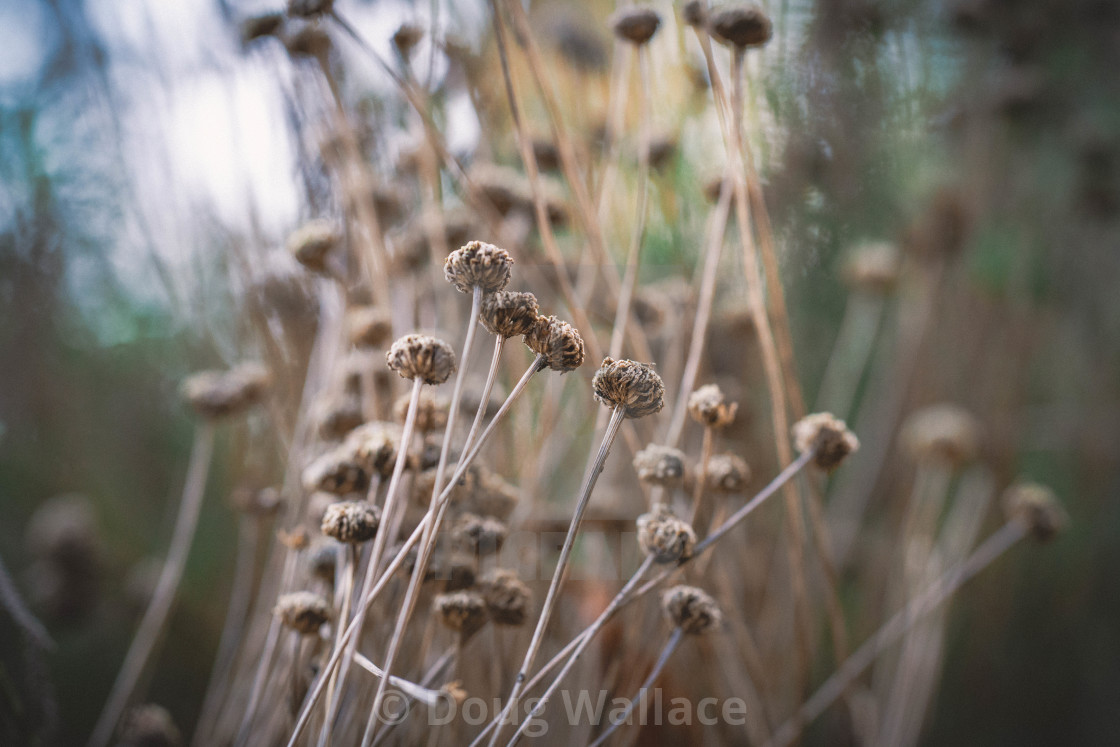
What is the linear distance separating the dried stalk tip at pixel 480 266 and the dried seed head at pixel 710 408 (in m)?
0.14

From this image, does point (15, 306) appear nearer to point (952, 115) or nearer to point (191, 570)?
point (191, 570)

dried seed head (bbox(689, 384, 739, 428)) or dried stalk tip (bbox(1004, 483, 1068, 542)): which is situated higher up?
dried seed head (bbox(689, 384, 739, 428))

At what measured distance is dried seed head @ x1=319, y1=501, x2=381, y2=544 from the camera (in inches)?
11.4

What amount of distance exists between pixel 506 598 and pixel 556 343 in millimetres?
144

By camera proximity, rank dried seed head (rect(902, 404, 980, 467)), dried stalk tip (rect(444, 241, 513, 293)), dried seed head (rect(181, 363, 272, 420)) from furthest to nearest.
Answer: dried seed head (rect(902, 404, 980, 467)) < dried seed head (rect(181, 363, 272, 420)) < dried stalk tip (rect(444, 241, 513, 293))

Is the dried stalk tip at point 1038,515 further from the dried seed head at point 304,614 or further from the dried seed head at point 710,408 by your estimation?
the dried seed head at point 304,614

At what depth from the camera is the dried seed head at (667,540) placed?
30 cm

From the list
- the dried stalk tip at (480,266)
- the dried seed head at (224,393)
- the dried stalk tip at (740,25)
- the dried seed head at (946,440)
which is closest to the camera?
the dried stalk tip at (480,266)

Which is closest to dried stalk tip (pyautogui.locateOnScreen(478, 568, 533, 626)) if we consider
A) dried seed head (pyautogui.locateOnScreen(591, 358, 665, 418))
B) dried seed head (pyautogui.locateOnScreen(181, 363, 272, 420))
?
dried seed head (pyautogui.locateOnScreen(591, 358, 665, 418))

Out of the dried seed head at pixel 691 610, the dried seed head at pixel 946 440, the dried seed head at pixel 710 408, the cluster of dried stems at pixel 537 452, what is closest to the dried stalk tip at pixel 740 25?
the cluster of dried stems at pixel 537 452

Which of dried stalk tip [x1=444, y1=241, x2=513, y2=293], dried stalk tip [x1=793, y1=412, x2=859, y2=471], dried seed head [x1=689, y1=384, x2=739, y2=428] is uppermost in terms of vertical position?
dried stalk tip [x1=444, y1=241, x2=513, y2=293]

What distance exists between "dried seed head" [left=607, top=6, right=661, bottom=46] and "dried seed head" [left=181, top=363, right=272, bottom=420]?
38 cm

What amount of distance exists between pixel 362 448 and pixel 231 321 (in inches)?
21.1

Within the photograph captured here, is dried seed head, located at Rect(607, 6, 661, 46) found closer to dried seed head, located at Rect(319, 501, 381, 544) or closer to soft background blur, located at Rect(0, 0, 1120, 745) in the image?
soft background blur, located at Rect(0, 0, 1120, 745)
